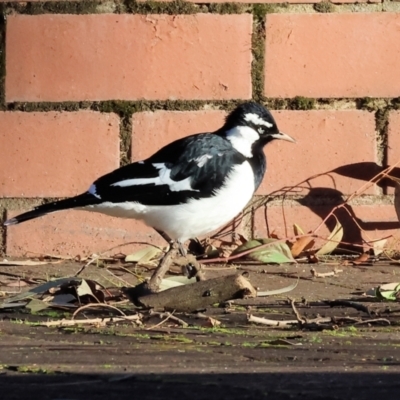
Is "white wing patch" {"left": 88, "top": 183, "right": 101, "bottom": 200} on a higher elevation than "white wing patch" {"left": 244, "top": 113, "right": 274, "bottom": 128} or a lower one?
lower

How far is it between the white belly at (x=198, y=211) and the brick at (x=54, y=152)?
0.38 ft

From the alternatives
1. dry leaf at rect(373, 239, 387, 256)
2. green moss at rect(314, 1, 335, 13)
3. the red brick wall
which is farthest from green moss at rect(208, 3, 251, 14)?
dry leaf at rect(373, 239, 387, 256)

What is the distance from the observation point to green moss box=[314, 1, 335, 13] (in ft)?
7.72

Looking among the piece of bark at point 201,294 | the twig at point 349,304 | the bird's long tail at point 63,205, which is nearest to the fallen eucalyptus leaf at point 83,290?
the piece of bark at point 201,294

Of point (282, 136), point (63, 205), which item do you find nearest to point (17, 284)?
point (63, 205)

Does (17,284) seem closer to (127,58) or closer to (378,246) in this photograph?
(127,58)

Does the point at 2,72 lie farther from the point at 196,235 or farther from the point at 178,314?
the point at 178,314

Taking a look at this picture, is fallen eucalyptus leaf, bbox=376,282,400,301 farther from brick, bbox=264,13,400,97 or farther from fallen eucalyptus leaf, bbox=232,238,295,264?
brick, bbox=264,13,400,97

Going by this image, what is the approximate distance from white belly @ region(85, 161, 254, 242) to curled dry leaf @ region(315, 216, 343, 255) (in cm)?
21

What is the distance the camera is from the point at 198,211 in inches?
93.2

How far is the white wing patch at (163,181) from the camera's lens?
2293 millimetres

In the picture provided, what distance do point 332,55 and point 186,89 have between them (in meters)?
0.35

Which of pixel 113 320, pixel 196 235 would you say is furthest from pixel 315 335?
pixel 196 235

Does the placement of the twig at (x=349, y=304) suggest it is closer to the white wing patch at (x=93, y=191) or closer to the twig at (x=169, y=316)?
the twig at (x=169, y=316)
